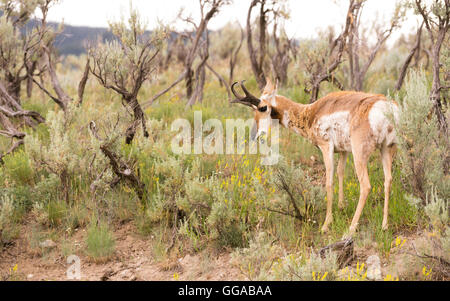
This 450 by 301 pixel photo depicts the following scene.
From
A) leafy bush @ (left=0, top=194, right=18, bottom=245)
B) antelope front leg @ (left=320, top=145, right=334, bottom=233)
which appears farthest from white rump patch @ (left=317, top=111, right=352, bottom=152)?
leafy bush @ (left=0, top=194, right=18, bottom=245)

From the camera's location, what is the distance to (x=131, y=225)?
593cm

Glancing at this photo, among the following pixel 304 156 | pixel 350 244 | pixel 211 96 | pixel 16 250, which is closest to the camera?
pixel 350 244

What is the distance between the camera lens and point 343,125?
5.25 meters

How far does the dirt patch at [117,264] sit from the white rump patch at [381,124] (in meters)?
2.25

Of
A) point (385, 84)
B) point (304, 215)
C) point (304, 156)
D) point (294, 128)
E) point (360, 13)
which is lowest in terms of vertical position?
point (304, 215)

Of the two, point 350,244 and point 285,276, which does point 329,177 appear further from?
point 285,276

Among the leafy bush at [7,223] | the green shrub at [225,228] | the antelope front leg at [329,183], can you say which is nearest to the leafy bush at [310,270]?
the green shrub at [225,228]

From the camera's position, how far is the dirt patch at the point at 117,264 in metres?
4.79

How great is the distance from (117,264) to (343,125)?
3.23 m

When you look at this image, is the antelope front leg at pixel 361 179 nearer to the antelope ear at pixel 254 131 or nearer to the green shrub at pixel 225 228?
the green shrub at pixel 225 228

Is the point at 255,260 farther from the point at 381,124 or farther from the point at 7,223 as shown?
the point at 7,223

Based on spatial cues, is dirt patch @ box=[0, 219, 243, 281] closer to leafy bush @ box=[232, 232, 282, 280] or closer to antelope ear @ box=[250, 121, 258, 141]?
leafy bush @ box=[232, 232, 282, 280]

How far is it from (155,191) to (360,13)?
5352mm

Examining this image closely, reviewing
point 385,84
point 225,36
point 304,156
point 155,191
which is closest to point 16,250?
point 155,191
